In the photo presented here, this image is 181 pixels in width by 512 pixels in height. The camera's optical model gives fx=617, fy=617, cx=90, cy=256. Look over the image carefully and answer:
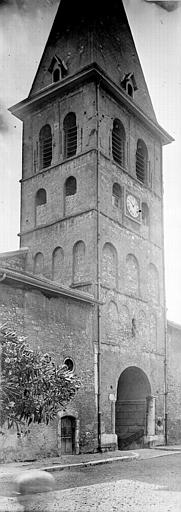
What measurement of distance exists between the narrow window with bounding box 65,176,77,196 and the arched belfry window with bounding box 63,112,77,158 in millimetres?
1111

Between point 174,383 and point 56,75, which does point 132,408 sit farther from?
point 56,75

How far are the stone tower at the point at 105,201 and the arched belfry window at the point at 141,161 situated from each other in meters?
0.05

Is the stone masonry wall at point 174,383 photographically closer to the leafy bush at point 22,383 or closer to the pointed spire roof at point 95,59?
the pointed spire roof at point 95,59

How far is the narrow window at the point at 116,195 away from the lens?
2663 centimetres

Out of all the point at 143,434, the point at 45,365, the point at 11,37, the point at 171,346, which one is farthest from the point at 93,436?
the point at 11,37

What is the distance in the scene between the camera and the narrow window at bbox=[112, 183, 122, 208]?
26.6 meters

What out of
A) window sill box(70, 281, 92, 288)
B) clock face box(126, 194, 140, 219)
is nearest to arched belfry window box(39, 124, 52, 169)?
clock face box(126, 194, 140, 219)

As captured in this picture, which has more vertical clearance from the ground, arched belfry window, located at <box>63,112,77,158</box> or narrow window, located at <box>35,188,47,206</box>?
arched belfry window, located at <box>63,112,77,158</box>

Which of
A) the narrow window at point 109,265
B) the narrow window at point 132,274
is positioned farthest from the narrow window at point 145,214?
the narrow window at point 109,265

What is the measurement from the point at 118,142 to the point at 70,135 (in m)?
2.24

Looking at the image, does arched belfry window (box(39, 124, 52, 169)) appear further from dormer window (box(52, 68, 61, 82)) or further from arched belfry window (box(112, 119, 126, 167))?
arched belfry window (box(112, 119, 126, 167))

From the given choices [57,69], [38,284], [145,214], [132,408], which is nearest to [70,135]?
[57,69]

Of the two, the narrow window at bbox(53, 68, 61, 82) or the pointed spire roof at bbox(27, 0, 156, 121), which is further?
the narrow window at bbox(53, 68, 61, 82)

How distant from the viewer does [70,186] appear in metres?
26.7
